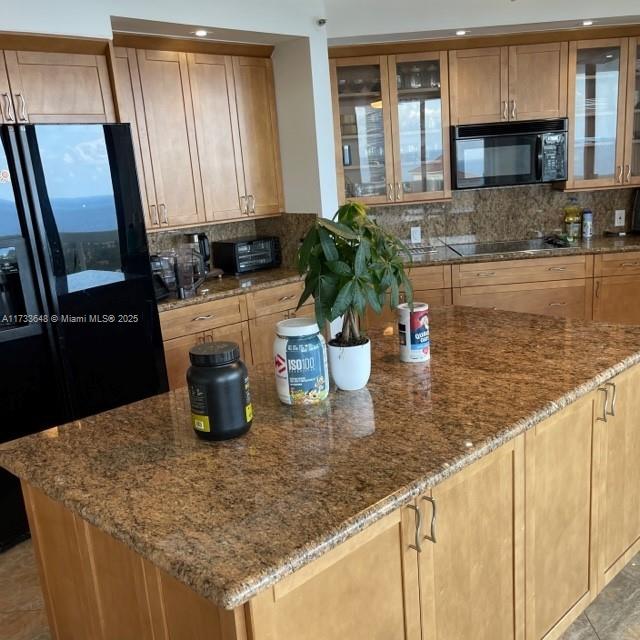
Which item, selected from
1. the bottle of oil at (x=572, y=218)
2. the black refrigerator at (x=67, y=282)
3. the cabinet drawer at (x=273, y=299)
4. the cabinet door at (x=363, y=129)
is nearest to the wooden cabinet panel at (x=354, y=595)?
the black refrigerator at (x=67, y=282)

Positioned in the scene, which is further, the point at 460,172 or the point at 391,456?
the point at 460,172

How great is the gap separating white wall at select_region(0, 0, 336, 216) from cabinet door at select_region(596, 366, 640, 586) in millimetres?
2405

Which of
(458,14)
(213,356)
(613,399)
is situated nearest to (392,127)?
(458,14)

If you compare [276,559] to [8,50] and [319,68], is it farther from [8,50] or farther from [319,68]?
[319,68]

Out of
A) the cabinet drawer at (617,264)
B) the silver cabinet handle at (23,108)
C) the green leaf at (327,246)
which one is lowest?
the cabinet drawer at (617,264)

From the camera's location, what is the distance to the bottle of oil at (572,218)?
15.5ft

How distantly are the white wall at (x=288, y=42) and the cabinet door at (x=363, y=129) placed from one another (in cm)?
36

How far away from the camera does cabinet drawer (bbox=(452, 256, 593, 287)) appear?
423cm

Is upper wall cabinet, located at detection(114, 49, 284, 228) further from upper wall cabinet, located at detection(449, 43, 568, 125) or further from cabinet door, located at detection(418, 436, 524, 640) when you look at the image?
cabinet door, located at detection(418, 436, 524, 640)

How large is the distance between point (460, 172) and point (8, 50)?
2811 millimetres

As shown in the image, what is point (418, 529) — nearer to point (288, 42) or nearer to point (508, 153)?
point (288, 42)

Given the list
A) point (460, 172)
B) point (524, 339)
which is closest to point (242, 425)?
point (524, 339)

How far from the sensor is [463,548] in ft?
4.85

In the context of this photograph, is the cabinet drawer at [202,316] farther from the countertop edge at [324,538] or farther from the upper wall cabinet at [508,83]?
the upper wall cabinet at [508,83]
